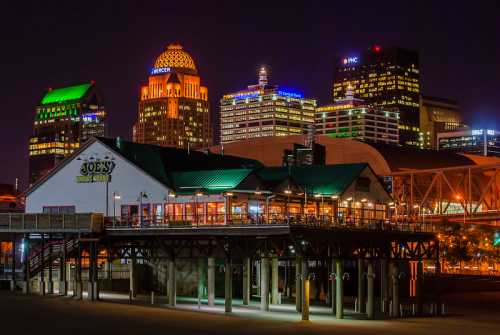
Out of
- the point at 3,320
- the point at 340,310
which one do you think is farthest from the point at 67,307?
the point at 340,310

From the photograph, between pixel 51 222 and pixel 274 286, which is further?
pixel 274 286

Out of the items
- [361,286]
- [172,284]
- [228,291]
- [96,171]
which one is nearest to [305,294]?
[228,291]

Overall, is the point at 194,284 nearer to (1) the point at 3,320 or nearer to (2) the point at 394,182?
(1) the point at 3,320

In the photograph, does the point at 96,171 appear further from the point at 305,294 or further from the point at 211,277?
the point at 305,294

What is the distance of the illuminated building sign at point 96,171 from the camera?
113062 mm

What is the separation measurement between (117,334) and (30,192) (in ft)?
188

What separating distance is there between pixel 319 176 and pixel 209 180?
15959 mm

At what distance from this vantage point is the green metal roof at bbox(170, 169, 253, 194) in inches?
4096

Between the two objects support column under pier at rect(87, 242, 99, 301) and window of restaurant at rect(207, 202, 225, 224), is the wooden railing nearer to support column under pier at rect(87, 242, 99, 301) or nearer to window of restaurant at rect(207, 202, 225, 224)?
support column under pier at rect(87, 242, 99, 301)

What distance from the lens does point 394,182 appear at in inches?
7141

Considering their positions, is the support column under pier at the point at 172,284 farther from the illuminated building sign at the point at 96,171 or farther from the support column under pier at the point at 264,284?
the illuminated building sign at the point at 96,171

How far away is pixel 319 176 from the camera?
11694cm

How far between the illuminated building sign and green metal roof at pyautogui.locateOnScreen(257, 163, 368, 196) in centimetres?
1662

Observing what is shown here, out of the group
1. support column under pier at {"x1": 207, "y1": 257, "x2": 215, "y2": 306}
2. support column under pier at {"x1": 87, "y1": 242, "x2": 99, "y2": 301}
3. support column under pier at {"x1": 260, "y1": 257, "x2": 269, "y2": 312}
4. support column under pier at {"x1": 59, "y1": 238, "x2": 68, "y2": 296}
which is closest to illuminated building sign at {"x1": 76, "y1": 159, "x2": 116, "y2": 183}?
A: support column under pier at {"x1": 59, "y1": 238, "x2": 68, "y2": 296}
